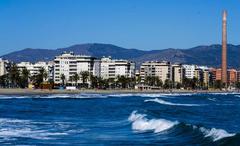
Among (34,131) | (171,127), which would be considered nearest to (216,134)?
(171,127)

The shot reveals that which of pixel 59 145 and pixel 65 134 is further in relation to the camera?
pixel 65 134

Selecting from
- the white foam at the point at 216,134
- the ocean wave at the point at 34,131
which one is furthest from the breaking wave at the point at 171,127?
the ocean wave at the point at 34,131

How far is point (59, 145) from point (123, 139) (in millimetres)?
3759

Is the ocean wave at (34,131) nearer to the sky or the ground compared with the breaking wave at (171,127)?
nearer to the ground

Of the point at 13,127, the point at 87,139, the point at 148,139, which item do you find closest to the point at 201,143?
the point at 148,139

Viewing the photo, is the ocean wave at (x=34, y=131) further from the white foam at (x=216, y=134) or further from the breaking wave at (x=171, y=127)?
the white foam at (x=216, y=134)

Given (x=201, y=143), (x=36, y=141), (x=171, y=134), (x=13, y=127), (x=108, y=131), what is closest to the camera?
(x=201, y=143)

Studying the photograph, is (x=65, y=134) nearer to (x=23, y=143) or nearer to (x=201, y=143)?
(x=23, y=143)

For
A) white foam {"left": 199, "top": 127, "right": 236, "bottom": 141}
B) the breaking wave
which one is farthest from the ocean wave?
white foam {"left": 199, "top": 127, "right": 236, "bottom": 141}

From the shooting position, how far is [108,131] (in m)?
34.0

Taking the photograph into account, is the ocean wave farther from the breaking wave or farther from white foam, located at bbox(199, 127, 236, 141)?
white foam, located at bbox(199, 127, 236, 141)

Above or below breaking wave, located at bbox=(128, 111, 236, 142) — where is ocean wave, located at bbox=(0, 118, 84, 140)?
below

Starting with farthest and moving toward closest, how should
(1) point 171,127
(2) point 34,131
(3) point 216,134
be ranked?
(1) point 171,127
(2) point 34,131
(3) point 216,134

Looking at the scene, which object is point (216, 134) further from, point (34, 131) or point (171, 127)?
point (34, 131)
